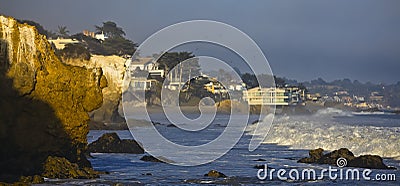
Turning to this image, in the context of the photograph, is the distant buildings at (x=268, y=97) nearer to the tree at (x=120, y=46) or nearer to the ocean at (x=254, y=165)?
the tree at (x=120, y=46)

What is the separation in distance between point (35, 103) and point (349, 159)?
8.21 metres

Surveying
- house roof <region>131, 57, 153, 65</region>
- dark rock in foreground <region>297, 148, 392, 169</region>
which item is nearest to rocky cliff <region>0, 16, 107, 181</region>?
dark rock in foreground <region>297, 148, 392, 169</region>

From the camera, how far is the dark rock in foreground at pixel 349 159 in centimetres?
1609

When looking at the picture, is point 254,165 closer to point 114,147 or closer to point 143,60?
point 114,147

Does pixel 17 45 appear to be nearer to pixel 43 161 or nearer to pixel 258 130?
pixel 43 161

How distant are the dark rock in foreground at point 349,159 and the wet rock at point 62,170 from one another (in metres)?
6.49

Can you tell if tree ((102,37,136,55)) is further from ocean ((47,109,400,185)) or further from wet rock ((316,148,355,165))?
wet rock ((316,148,355,165))

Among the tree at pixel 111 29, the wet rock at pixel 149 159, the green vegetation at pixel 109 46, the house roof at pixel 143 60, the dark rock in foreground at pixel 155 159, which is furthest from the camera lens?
the tree at pixel 111 29

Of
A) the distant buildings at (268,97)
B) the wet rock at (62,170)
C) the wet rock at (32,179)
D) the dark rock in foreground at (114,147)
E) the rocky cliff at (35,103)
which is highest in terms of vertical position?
the distant buildings at (268,97)

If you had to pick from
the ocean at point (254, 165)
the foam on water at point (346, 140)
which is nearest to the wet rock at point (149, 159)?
the ocean at point (254, 165)

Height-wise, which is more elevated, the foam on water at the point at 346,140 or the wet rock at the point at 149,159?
the foam on water at the point at 346,140

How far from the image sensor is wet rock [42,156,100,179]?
13.7 metres

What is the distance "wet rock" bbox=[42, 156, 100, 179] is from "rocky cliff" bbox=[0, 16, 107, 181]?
151 millimetres

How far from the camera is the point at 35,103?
45.9 ft
